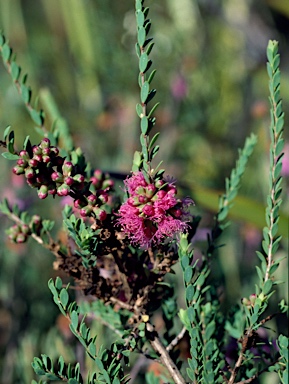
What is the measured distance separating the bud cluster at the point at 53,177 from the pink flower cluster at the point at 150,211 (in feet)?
0.06

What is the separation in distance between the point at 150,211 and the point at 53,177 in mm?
70

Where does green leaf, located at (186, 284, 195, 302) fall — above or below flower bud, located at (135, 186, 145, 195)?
below

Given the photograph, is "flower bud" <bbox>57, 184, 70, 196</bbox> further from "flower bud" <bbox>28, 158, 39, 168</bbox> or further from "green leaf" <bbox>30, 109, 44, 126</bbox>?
"green leaf" <bbox>30, 109, 44, 126</bbox>

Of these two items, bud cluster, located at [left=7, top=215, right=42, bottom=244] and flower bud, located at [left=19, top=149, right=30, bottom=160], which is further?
bud cluster, located at [left=7, top=215, right=42, bottom=244]

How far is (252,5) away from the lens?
75.8 inches

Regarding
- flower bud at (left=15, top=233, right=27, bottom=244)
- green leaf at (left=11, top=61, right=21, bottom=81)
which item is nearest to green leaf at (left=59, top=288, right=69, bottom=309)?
flower bud at (left=15, top=233, right=27, bottom=244)

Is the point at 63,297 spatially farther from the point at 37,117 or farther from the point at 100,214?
the point at 37,117

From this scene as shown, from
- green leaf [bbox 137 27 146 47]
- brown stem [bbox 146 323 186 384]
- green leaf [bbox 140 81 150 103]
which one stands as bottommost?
brown stem [bbox 146 323 186 384]

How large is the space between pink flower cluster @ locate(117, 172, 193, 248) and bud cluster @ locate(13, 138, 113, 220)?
0.8 inches

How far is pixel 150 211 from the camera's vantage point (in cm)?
40

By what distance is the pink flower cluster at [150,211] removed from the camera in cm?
40

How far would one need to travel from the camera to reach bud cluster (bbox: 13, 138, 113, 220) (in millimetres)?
387

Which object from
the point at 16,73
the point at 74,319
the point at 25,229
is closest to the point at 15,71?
the point at 16,73

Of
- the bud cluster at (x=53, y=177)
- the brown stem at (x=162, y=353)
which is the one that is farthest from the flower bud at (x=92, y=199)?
the brown stem at (x=162, y=353)
